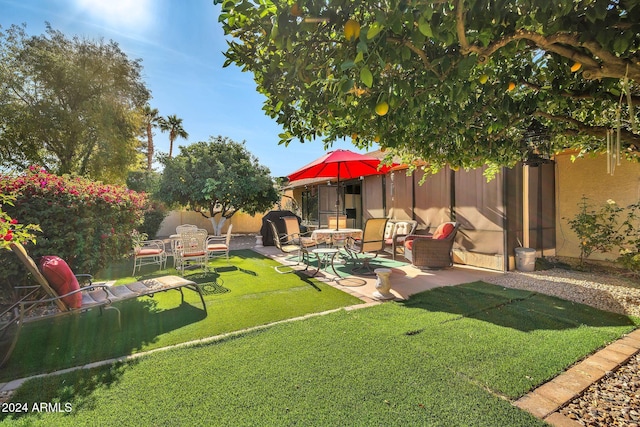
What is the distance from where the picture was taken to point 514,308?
4.18 m

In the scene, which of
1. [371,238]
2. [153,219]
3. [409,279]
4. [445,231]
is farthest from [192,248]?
[153,219]

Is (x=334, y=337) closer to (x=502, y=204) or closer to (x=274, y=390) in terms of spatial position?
(x=274, y=390)

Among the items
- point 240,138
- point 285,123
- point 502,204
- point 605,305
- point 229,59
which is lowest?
point 605,305

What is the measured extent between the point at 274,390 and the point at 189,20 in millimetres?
7593

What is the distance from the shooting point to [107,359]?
2.89m

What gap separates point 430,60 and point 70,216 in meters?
5.51

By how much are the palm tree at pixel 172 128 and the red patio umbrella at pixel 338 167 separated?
73.7 ft

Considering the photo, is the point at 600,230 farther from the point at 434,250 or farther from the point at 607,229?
the point at 434,250

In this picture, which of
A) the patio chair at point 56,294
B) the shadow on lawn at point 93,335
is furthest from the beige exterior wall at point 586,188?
the patio chair at point 56,294

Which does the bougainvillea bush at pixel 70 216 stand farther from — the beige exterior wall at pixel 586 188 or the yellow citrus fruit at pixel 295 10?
the beige exterior wall at pixel 586 188

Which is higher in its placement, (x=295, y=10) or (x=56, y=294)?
(x=295, y=10)

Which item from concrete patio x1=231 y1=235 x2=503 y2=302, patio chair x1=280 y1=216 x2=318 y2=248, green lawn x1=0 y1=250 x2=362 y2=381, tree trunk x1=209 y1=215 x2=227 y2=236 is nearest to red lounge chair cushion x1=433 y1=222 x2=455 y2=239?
concrete patio x1=231 y1=235 x2=503 y2=302

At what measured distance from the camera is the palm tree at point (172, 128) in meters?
25.1

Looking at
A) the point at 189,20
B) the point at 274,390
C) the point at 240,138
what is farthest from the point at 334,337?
the point at 240,138
